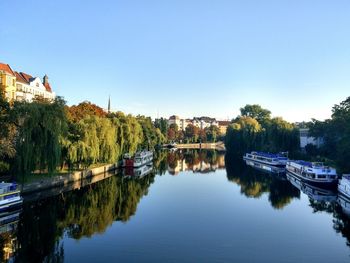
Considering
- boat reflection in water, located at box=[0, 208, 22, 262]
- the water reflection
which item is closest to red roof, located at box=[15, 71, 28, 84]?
the water reflection

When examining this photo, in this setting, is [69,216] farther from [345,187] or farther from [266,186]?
[345,187]

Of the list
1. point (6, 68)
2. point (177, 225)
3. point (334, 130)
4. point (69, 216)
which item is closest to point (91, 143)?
point (69, 216)

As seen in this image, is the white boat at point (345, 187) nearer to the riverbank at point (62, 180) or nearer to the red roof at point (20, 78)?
the riverbank at point (62, 180)

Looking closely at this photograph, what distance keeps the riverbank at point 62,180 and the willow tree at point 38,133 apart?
5.44 feet

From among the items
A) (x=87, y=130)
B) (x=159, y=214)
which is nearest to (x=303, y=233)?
(x=159, y=214)

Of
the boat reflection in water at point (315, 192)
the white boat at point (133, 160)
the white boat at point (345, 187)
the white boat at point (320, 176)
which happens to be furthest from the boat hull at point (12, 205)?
the white boat at point (320, 176)

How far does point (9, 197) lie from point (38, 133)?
6883 mm

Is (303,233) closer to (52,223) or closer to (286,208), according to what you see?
(286,208)

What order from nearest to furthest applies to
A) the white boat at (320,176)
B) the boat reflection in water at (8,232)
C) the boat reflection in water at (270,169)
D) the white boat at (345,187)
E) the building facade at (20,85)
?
the boat reflection in water at (8,232)
the white boat at (345,187)
the white boat at (320,176)
the building facade at (20,85)
the boat reflection in water at (270,169)

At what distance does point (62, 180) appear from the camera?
38312 millimetres

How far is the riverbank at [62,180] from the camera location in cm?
3296

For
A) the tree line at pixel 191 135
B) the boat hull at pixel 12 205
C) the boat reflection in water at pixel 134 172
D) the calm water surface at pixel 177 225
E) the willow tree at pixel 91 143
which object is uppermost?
the tree line at pixel 191 135

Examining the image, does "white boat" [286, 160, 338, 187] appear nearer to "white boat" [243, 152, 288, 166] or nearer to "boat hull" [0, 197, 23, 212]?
"white boat" [243, 152, 288, 166]

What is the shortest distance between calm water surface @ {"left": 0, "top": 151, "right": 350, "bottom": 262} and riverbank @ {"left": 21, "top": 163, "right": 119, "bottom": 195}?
3.62 ft
